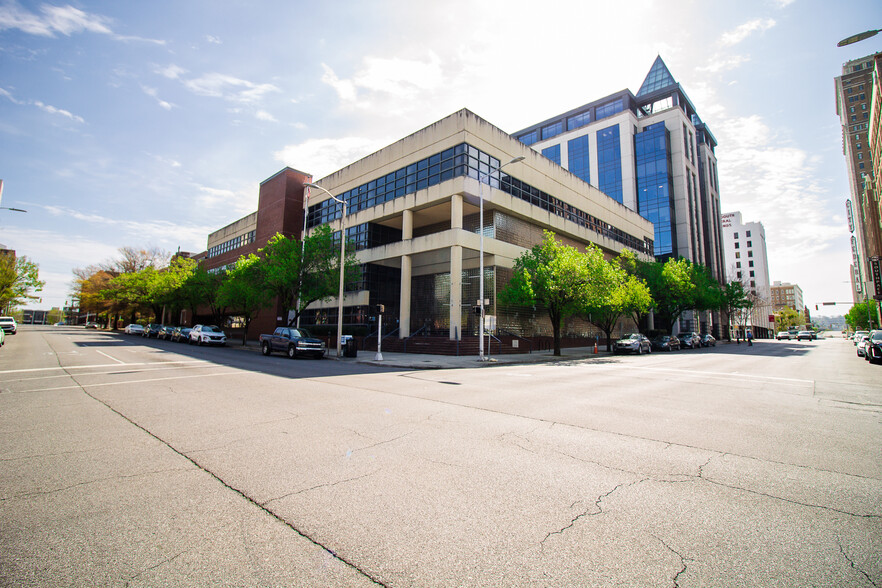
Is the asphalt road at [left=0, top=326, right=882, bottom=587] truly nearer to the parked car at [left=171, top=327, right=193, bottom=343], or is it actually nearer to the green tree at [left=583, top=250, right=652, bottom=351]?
the green tree at [left=583, top=250, right=652, bottom=351]

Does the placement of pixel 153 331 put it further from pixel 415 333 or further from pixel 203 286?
pixel 415 333

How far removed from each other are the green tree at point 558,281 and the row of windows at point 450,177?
705cm

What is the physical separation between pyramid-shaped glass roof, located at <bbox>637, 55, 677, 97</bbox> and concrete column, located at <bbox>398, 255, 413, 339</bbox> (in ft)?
217

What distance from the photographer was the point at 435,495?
3.63 meters

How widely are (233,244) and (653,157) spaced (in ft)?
221

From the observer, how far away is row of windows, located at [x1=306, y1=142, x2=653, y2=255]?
30.1m

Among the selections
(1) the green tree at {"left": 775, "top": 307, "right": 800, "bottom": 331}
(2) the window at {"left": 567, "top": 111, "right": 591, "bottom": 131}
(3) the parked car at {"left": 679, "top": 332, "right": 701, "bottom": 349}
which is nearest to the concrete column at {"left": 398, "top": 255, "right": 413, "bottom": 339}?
(3) the parked car at {"left": 679, "top": 332, "right": 701, "bottom": 349}

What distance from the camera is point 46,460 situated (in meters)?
4.56

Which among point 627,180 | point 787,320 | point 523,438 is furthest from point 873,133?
point 787,320

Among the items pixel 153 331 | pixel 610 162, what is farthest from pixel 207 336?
pixel 610 162

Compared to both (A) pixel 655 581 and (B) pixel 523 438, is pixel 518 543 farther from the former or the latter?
(B) pixel 523 438

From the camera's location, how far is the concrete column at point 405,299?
102 ft

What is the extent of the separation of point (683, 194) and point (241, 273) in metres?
66.5

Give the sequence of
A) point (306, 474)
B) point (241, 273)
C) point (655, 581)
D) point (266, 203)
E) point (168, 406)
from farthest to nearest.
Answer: point (266, 203), point (241, 273), point (168, 406), point (306, 474), point (655, 581)
